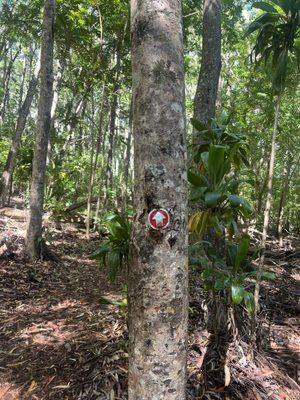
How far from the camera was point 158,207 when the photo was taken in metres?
1.77

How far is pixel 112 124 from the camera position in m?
12.9

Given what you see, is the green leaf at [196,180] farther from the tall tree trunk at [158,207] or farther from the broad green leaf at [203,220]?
the tall tree trunk at [158,207]

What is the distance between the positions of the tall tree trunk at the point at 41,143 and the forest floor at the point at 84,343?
0.43 meters

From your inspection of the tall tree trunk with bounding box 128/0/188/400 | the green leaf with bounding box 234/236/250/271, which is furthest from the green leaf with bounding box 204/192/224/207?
the tall tree trunk with bounding box 128/0/188/400

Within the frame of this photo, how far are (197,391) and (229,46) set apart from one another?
12466 mm

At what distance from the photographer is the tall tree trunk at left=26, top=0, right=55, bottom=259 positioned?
271 inches

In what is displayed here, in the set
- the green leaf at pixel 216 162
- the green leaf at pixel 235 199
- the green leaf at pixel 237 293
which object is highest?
the green leaf at pixel 216 162

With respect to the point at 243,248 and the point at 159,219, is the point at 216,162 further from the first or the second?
the point at 159,219

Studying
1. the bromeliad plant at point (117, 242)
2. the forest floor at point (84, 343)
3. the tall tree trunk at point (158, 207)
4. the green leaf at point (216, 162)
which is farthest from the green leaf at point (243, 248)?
the tall tree trunk at point (158, 207)

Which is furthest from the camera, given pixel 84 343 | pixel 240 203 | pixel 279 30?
pixel 279 30

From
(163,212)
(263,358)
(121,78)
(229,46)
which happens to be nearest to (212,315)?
(263,358)

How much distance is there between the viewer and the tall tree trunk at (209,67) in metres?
5.84

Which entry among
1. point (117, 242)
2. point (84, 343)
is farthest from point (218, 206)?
point (84, 343)

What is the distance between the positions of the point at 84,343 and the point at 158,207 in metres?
2.55
